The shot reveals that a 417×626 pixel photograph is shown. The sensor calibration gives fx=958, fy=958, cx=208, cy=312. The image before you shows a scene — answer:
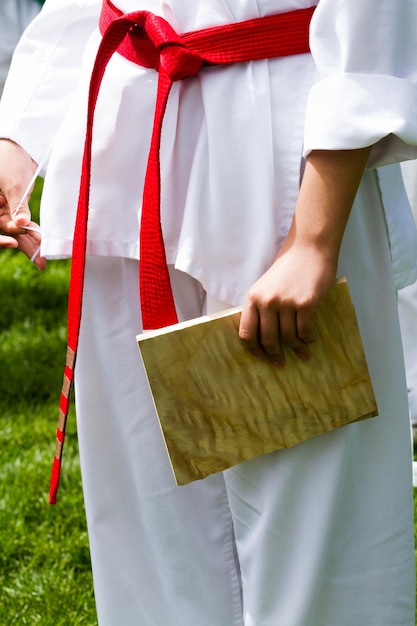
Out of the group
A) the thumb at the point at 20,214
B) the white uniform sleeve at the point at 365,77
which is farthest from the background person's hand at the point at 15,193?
the white uniform sleeve at the point at 365,77

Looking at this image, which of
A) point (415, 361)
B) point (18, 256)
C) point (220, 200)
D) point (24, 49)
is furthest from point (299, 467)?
point (18, 256)

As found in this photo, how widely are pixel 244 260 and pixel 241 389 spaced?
5.9 inches

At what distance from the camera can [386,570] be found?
121cm

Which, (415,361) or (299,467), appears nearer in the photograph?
(299,467)

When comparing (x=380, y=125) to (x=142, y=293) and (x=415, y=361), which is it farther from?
(x=415, y=361)

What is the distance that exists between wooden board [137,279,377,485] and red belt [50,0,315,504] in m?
0.09

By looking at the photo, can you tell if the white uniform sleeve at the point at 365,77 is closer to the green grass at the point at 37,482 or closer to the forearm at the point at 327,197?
the forearm at the point at 327,197

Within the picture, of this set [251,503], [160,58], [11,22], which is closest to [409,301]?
[251,503]

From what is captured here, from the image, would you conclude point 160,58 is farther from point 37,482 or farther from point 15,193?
point 37,482

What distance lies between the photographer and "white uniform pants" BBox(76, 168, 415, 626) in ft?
3.81

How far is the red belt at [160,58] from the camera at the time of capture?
1.09 m

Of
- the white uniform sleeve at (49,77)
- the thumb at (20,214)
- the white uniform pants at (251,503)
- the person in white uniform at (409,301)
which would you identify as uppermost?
the white uniform sleeve at (49,77)

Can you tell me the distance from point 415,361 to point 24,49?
1377 millimetres

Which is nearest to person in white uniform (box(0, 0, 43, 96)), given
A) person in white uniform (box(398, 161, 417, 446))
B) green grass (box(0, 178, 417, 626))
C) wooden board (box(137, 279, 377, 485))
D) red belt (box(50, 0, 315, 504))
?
green grass (box(0, 178, 417, 626))
